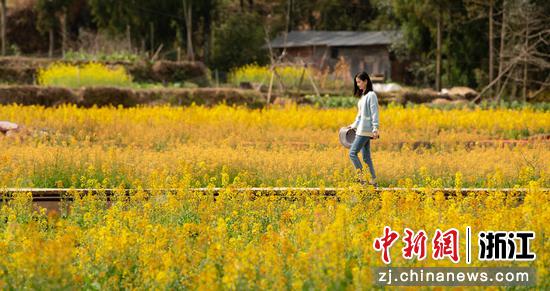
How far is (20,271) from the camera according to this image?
554 centimetres

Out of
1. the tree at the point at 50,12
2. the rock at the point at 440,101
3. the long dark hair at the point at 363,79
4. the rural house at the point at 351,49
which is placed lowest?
the rock at the point at 440,101

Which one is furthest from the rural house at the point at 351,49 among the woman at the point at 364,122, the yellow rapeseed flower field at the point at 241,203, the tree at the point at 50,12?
the woman at the point at 364,122

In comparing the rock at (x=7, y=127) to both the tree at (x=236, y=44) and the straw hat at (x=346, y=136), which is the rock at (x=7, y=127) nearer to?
the straw hat at (x=346, y=136)

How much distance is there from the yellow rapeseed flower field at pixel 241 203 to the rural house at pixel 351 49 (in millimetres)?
23363

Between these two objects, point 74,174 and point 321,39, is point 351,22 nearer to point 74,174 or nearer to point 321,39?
point 321,39

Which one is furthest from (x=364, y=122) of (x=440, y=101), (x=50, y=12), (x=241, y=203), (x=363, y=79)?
(x=50, y=12)

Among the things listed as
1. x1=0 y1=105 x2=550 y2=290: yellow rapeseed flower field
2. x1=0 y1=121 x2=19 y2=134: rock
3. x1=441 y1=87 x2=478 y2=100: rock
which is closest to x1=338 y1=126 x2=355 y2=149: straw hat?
x1=0 y1=105 x2=550 y2=290: yellow rapeseed flower field

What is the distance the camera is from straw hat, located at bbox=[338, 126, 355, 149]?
1102 cm

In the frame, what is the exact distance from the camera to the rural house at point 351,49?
135 ft

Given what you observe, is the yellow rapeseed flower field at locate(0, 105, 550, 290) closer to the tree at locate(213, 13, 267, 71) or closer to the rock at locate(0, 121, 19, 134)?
the rock at locate(0, 121, 19, 134)

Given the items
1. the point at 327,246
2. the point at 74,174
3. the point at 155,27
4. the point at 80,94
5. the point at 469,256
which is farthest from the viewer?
the point at 155,27

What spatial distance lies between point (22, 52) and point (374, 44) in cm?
1570

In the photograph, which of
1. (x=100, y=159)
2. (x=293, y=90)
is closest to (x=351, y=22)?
(x=293, y=90)

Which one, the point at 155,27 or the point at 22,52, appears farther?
the point at 22,52
